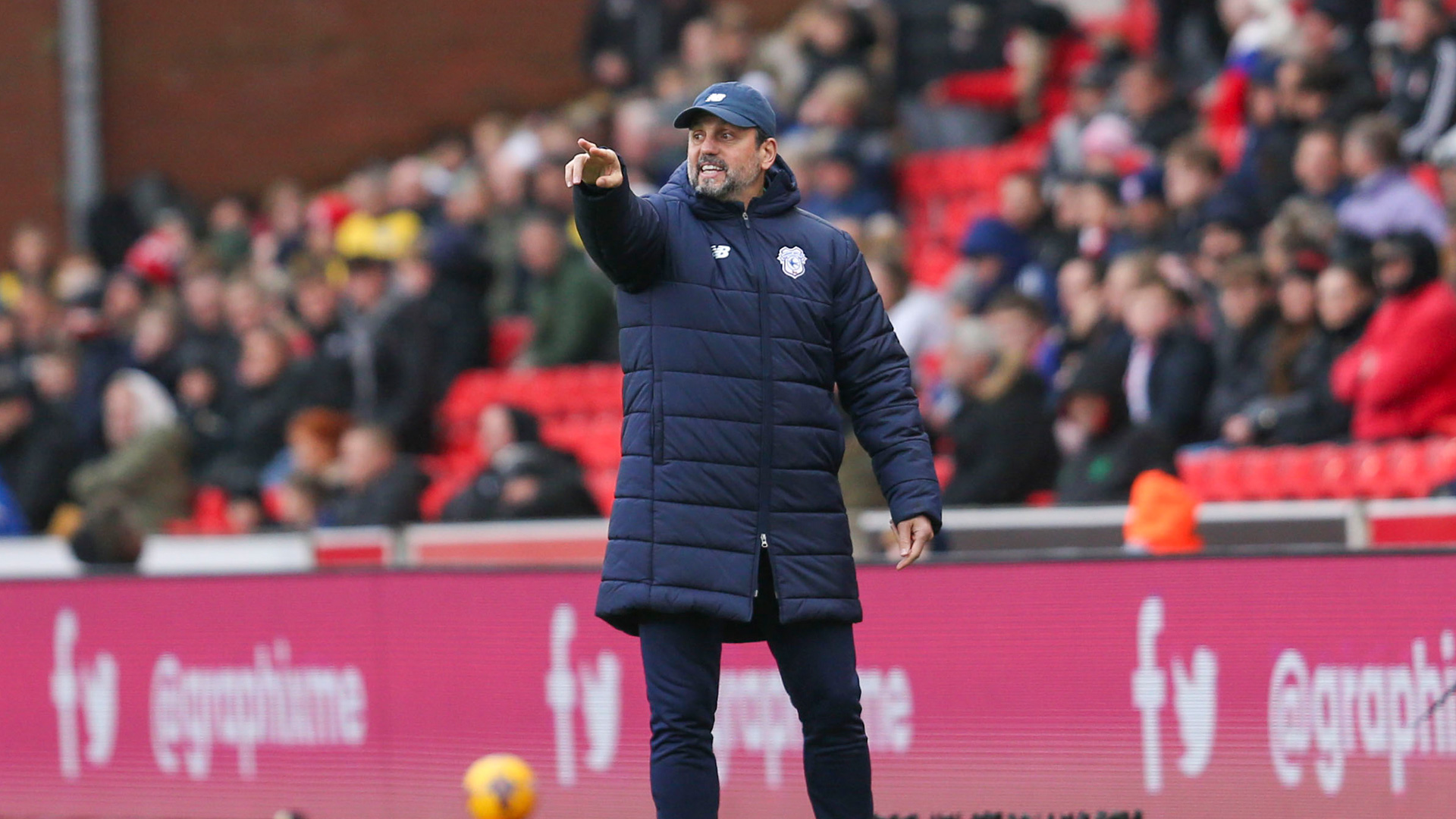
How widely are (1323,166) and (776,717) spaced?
4.62 metres

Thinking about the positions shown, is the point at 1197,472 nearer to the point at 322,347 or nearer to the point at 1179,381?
the point at 1179,381

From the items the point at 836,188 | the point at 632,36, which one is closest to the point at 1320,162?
the point at 836,188

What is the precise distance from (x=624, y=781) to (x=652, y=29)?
39.1 ft

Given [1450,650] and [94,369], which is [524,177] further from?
[1450,650]

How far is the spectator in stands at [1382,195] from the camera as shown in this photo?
10656 millimetres

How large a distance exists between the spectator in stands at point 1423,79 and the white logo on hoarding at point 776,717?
5.16m

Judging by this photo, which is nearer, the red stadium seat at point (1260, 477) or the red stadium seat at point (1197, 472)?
the red stadium seat at point (1260, 477)

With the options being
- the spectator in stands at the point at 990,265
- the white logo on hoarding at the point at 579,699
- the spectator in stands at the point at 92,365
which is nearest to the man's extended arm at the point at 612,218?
the white logo on hoarding at the point at 579,699

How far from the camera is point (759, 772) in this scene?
26.8 ft

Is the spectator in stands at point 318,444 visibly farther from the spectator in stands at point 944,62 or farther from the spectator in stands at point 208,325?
the spectator in stands at point 944,62

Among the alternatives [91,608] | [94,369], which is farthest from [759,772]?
[94,369]

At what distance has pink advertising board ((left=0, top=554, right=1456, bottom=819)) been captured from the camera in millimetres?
7203

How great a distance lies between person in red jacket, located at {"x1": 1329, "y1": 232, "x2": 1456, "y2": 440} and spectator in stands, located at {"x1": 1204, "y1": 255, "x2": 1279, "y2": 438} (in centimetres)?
74

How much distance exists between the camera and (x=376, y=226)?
18.0m
